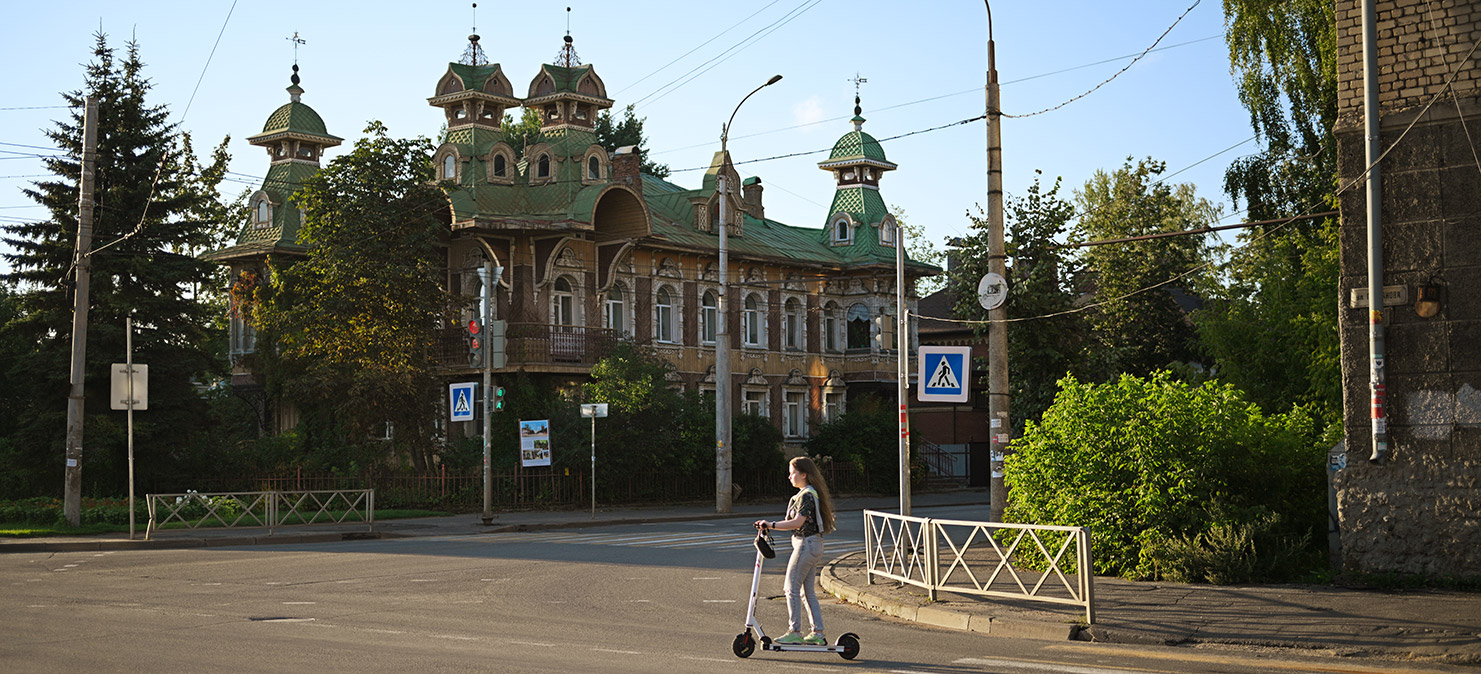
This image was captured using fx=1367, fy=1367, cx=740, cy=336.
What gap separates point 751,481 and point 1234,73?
19.5 m

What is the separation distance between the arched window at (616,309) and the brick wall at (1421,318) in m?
29.8

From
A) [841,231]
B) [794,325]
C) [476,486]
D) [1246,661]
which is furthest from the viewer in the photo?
[841,231]

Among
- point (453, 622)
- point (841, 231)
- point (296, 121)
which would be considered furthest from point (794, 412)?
point (453, 622)

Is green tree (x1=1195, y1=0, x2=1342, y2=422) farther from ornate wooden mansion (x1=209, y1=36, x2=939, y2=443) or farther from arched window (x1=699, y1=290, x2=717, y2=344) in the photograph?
arched window (x1=699, y1=290, x2=717, y2=344)

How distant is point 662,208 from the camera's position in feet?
155

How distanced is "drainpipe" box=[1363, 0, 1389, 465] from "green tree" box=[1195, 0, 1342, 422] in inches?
400

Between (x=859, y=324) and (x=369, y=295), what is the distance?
2112cm

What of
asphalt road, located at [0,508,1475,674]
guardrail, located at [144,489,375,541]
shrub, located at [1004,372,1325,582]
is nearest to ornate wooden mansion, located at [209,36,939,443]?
guardrail, located at [144,489,375,541]

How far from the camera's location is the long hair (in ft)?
36.2

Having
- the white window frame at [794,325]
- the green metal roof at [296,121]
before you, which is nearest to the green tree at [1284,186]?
the white window frame at [794,325]

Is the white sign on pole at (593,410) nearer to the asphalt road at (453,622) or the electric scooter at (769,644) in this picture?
the asphalt road at (453,622)

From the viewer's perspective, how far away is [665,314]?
148ft

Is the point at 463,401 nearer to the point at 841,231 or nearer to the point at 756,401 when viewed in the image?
the point at 756,401

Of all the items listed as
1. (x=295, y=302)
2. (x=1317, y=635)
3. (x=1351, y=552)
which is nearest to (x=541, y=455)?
(x=295, y=302)
